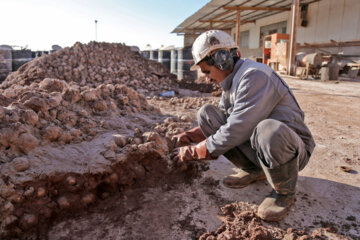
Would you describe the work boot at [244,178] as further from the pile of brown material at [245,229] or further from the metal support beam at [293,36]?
the metal support beam at [293,36]

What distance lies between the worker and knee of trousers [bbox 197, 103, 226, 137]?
0.17 metres

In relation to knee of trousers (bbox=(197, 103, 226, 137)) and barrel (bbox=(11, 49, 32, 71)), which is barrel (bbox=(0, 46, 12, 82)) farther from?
knee of trousers (bbox=(197, 103, 226, 137))

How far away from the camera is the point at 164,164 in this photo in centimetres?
231

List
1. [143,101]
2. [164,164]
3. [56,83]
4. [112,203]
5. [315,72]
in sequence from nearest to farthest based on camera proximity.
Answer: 1. [112,203]
2. [164,164]
3. [56,83]
4. [143,101]
5. [315,72]

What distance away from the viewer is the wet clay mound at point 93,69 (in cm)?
631

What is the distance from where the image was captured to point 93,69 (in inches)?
269

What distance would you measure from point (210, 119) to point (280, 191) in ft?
2.40

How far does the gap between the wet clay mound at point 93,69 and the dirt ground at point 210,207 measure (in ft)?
15.9

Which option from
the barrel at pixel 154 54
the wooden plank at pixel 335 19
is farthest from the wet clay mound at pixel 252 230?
the wooden plank at pixel 335 19

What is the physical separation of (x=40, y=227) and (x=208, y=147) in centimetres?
118

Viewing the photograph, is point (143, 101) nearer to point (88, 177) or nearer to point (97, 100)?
point (97, 100)

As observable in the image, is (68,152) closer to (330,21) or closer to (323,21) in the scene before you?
(330,21)

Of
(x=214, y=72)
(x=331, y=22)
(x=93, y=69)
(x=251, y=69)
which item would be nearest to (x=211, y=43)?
(x=214, y=72)

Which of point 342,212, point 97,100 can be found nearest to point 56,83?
point 97,100
